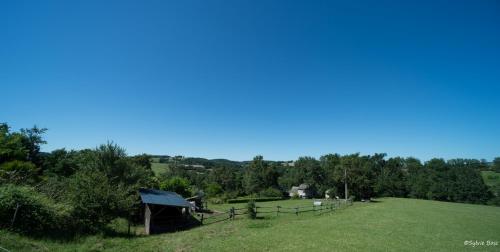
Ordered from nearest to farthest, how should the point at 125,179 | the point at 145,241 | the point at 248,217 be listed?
1. the point at 145,241
2. the point at 125,179
3. the point at 248,217

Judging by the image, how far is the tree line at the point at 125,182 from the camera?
15.9m

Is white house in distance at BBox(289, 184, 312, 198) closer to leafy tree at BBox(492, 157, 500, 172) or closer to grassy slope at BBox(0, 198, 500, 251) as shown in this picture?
grassy slope at BBox(0, 198, 500, 251)

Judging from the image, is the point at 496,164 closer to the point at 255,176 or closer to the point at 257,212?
the point at 255,176

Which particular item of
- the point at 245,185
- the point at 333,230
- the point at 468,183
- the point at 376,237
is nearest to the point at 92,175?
the point at 333,230

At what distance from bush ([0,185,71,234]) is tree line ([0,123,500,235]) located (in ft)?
0.14

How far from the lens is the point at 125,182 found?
26625 mm

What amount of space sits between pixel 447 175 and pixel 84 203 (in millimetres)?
95200

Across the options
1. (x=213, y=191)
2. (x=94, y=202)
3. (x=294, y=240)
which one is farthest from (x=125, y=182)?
(x=213, y=191)

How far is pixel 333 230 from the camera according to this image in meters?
22.3

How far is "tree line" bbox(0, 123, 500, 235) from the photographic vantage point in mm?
15875

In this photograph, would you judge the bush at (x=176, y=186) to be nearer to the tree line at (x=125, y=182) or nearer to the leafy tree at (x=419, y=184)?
the tree line at (x=125, y=182)

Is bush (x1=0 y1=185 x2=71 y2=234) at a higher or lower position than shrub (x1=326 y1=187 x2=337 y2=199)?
higher

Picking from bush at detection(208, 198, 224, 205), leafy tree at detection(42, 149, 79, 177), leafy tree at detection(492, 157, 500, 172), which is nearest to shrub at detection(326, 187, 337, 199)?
bush at detection(208, 198, 224, 205)

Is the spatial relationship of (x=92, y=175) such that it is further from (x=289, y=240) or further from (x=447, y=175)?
(x=447, y=175)
